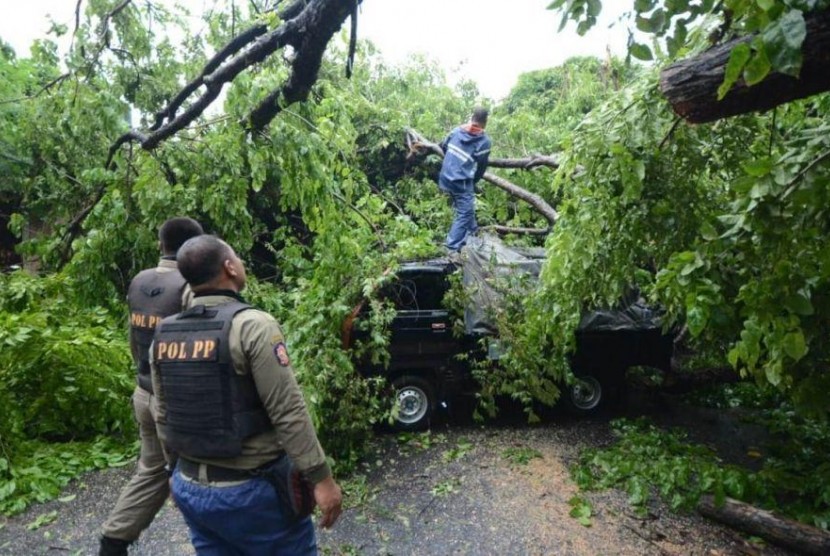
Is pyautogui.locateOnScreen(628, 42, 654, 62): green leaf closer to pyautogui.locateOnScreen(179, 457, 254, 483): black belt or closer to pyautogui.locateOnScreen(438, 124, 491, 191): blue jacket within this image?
pyautogui.locateOnScreen(179, 457, 254, 483): black belt

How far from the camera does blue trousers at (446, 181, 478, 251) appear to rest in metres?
6.14

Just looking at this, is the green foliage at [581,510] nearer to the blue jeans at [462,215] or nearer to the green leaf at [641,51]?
the blue jeans at [462,215]

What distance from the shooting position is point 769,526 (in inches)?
143

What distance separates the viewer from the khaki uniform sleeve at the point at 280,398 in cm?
203

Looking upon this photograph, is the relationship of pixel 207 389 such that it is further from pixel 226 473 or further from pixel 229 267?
pixel 229 267

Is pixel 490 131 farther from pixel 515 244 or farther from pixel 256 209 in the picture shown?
pixel 256 209

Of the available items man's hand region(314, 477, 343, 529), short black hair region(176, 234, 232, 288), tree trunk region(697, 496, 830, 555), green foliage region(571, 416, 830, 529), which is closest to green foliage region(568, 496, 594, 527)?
green foliage region(571, 416, 830, 529)

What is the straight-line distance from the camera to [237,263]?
90.9 inches

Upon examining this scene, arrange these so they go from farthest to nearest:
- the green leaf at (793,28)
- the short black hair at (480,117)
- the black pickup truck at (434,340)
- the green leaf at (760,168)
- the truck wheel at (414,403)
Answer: the short black hair at (480,117) < the truck wheel at (414,403) < the black pickup truck at (434,340) < the green leaf at (760,168) < the green leaf at (793,28)

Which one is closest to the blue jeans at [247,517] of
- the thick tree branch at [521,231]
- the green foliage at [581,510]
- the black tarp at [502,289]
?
the green foliage at [581,510]

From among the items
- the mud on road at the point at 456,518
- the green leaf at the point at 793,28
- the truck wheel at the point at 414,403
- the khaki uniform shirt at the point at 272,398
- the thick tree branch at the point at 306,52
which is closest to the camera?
the green leaf at the point at 793,28

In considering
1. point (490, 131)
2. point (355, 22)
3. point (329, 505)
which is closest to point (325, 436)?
point (329, 505)

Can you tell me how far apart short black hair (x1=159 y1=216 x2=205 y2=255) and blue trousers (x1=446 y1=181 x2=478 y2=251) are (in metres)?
3.32

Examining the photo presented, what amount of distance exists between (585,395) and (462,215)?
7.40 ft
